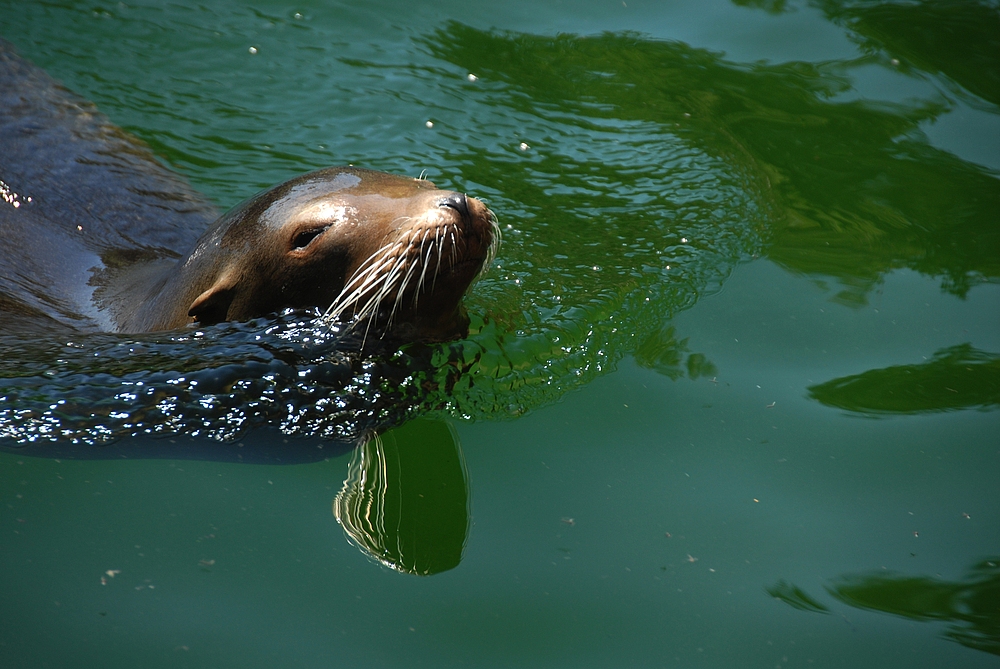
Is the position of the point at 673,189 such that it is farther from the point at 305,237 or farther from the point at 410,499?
the point at 410,499

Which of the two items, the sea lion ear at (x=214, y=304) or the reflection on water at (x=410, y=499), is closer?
the reflection on water at (x=410, y=499)

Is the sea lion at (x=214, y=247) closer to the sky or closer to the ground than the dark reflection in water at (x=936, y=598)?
closer to the sky

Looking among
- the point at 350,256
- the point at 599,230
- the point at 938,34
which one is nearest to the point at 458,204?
the point at 350,256

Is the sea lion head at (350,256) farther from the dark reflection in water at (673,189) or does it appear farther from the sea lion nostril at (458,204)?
the dark reflection in water at (673,189)

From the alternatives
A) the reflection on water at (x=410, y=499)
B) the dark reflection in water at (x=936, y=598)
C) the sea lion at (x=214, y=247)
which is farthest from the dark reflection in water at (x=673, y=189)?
the dark reflection in water at (x=936, y=598)

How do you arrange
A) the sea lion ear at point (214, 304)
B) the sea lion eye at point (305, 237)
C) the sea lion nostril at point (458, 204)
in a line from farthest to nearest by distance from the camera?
the sea lion ear at point (214, 304) → the sea lion eye at point (305, 237) → the sea lion nostril at point (458, 204)

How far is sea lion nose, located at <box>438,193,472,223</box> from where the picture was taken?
3.82 meters

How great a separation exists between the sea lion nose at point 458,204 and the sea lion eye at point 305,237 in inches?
19.6

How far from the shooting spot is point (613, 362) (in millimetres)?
4520

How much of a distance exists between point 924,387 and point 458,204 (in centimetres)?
226

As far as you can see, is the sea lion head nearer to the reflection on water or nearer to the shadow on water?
the shadow on water

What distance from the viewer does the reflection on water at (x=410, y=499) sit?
3.49m

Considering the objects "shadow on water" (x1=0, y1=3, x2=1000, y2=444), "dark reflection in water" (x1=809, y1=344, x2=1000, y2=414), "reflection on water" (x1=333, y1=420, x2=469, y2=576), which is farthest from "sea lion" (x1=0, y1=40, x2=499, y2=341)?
"dark reflection in water" (x1=809, y1=344, x2=1000, y2=414)

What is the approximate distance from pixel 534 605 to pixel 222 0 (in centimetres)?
557
